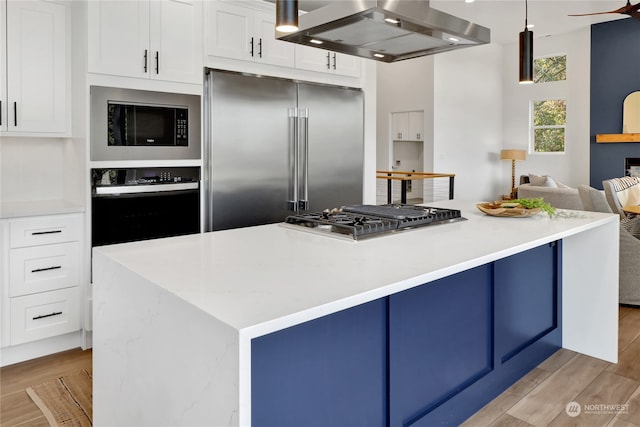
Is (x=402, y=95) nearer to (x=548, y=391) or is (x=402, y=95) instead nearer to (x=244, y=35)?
(x=244, y=35)

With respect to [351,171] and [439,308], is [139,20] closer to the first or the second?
[351,171]

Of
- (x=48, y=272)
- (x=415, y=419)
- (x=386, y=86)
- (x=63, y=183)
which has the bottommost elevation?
(x=415, y=419)

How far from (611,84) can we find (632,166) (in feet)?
4.40

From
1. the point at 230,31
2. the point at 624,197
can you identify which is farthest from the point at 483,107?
the point at 230,31

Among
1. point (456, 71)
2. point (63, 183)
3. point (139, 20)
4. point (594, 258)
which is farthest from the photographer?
point (456, 71)

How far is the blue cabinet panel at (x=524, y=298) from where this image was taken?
2.40 metres

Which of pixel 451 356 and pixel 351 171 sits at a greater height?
pixel 351 171

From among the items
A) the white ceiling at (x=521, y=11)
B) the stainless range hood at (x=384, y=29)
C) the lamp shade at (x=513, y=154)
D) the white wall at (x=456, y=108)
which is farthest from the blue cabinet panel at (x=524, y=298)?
the lamp shade at (x=513, y=154)

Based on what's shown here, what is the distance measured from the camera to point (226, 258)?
164 centimetres

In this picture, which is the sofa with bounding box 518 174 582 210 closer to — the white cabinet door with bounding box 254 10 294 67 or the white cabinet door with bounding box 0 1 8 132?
the white cabinet door with bounding box 254 10 294 67

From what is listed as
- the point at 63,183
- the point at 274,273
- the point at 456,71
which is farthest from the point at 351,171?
the point at 456,71

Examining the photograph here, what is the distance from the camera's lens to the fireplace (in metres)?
7.46

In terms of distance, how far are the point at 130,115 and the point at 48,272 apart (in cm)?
108

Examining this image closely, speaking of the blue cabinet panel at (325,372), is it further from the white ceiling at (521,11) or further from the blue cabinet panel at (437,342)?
the white ceiling at (521,11)
